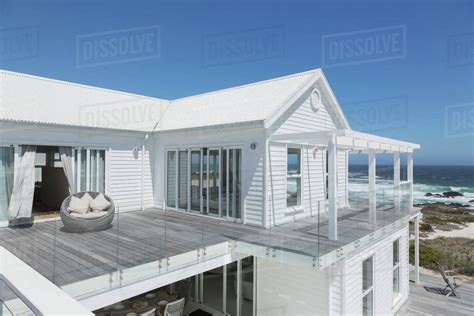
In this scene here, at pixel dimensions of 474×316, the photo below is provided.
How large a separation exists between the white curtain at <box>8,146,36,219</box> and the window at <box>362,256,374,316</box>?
986 centimetres

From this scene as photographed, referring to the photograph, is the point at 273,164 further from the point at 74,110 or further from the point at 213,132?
the point at 74,110

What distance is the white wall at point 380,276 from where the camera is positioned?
7.27 m

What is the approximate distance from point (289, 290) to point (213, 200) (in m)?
3.88

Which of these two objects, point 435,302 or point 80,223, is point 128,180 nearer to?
point 80,223

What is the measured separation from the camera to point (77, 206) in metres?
8.45

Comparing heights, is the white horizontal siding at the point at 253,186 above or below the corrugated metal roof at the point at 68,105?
below

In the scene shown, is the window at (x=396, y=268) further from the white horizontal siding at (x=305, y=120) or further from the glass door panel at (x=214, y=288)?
the glass door panel at (x=214, y=288)

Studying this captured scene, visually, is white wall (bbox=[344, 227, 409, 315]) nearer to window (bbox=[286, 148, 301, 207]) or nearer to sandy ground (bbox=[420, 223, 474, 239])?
window (bbox=[286, 148, 301, 207])

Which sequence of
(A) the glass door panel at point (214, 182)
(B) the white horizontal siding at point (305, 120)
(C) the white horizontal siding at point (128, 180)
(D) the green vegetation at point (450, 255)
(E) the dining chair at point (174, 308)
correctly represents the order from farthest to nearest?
(D) the green vegetation at point (450, 255), (C) the white horizontal siding at point (128, 180), (A) the glass door panel at point (214, 182), (B) the white horizontal siding at point (305, 120), (E) the dining chair at point (174, 308)

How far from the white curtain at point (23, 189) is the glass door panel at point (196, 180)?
195 inches

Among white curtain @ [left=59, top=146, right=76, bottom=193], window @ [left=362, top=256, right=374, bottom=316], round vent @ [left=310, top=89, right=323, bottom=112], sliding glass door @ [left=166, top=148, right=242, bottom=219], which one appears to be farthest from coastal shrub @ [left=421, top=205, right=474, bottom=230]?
white curtain @ [left=59, top=146, right=76, bottom=193]

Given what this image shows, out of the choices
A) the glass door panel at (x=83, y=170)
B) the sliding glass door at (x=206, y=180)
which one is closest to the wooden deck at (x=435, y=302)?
the sliding glass door at (x=206, y=180)

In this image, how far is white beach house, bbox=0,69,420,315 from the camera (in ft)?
21.1

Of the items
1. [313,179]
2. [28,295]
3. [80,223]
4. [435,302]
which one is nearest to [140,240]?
[80,223]
